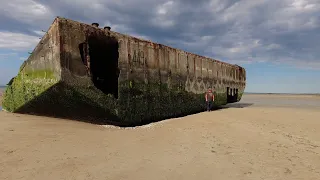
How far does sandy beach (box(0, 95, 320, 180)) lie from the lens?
10.6 ft

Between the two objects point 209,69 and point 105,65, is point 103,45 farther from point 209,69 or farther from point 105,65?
point 209,69

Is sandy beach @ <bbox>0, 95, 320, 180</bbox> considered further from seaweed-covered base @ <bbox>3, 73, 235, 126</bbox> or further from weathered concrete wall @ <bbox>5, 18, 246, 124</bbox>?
weathered concrete wall @ <bbox>5, 18, 246, 124</bbox>

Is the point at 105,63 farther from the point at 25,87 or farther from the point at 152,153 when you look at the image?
the point at 152,153

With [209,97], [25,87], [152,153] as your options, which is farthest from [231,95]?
[152,153]

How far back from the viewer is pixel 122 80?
657 cm

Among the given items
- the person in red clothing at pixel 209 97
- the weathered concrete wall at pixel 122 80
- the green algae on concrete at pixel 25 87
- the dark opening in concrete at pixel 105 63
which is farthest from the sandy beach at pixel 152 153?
the person in red clothing at pixel 209 97

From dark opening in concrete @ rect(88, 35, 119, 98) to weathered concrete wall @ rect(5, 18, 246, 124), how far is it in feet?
0.41

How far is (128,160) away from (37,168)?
45.0 inches

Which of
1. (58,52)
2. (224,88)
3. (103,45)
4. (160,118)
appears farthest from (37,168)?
(224,88)

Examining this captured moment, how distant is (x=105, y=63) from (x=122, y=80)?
69 cm

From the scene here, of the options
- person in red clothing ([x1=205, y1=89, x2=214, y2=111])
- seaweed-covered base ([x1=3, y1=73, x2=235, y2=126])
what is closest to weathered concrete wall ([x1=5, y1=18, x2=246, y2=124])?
seaweed-covered base ([x1=3, y1=73, x2=235, y2=126])

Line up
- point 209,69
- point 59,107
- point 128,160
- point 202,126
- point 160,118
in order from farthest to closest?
point 209,69
point 160,118
point 202,126
point 59,107
point 128,160

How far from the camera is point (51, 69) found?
Result: 5605mm

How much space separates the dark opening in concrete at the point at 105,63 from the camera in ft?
21.0
